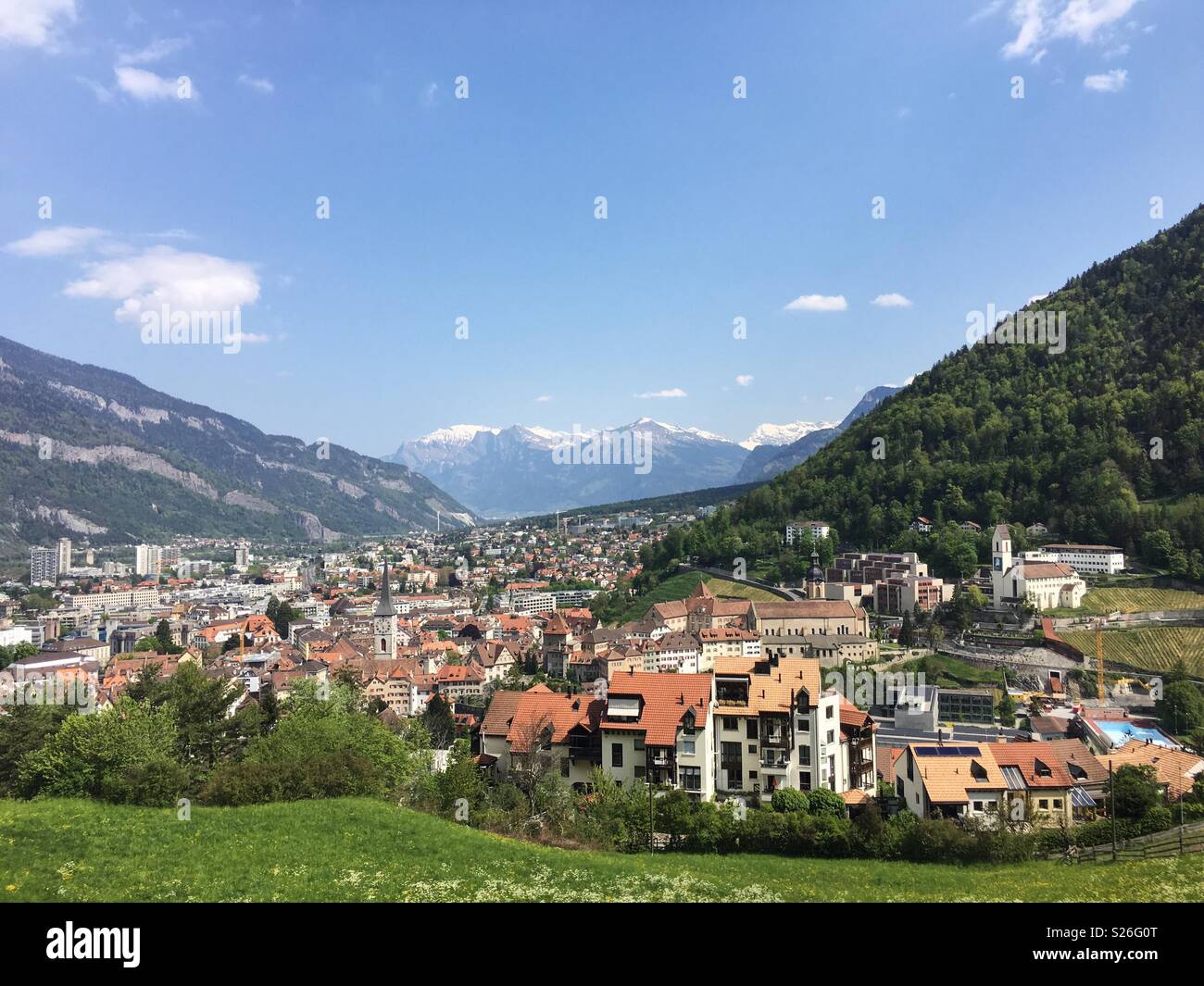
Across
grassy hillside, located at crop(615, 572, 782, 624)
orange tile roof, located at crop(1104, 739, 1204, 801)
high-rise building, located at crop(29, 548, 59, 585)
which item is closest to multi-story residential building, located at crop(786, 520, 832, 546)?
grassy hillside, located at crop(615, 572, 782, 624)

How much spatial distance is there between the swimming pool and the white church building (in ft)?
71.5

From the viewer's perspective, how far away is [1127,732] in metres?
38.5

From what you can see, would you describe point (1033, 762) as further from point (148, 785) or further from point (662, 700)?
point (148, 785)

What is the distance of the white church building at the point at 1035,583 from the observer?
207 feet

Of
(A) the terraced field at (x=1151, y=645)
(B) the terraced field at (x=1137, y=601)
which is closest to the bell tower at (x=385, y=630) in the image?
(A) the terraced field at (x=1151, y=645)

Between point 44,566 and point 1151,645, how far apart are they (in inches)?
6904

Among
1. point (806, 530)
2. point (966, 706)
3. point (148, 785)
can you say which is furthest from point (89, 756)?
point (806, 530)

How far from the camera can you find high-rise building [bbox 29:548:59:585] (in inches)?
5989

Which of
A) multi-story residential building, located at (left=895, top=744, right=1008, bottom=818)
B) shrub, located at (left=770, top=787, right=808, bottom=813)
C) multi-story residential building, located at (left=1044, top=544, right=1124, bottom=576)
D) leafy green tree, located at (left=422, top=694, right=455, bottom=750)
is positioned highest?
multi-story residential building, located at (left=1044, top=544, right=1124, bottom=576)

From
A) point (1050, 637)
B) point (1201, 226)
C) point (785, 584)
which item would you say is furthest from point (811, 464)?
point (1201, 226)

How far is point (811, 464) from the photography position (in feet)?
361

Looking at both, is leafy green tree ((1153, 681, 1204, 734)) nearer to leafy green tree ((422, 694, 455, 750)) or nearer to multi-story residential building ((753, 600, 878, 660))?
multi-story residential building ((753, 600, 878, 660))

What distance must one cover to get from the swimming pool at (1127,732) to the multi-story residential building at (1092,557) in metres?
30.7
